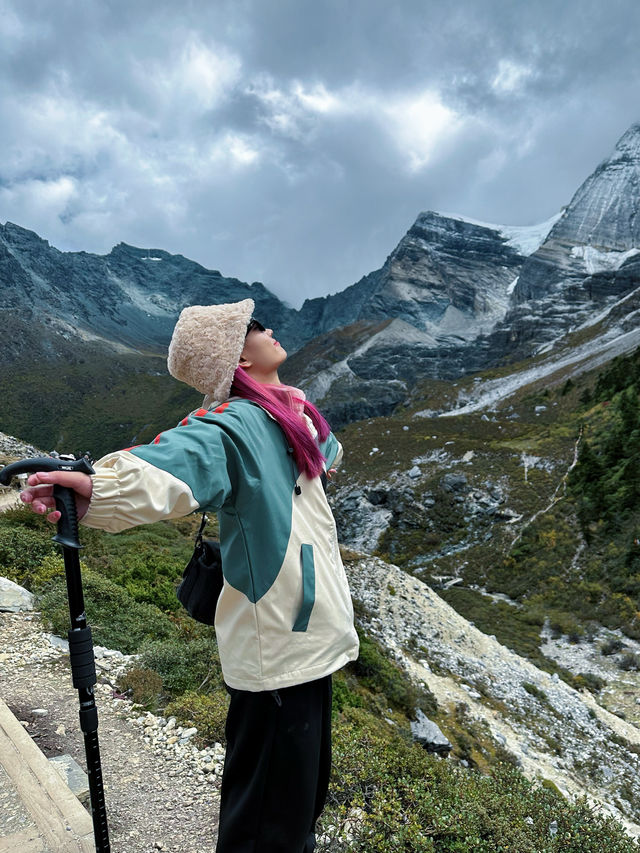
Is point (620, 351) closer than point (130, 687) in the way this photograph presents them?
No

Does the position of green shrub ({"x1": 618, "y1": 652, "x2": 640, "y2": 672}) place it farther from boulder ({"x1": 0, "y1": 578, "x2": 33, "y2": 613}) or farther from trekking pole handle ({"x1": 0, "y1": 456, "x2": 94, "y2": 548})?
trekking pole handle ({"x1": 0, "y1": 456, "x2": 94, "y2": 548})

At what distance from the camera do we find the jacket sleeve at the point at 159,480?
1535 millimetres

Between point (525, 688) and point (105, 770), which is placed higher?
point (105, 770)

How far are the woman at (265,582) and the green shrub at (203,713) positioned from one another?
8.93ft

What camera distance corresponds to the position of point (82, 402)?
147500 millimetres

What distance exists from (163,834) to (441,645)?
1400 cm

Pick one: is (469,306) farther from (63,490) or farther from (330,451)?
(63,490)

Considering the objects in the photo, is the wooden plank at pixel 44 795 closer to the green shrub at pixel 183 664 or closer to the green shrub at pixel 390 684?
the green shrub at pixel 183 664

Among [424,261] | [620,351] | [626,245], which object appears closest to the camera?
[620,351]

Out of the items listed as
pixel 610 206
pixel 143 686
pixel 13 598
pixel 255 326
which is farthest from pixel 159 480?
pixel 610 206

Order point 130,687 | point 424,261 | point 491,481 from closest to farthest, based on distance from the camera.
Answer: point 130,687
point 491,481
point 424,261

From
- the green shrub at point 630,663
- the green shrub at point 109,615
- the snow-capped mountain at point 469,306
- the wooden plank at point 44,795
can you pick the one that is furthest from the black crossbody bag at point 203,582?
the snow-capped mountain at point 469,306

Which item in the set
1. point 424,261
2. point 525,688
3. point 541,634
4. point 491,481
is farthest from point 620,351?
point 424,261

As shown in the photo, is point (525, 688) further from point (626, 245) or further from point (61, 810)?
point (626, 245)
